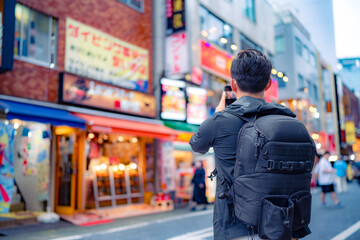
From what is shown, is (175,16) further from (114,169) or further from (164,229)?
(164,229)

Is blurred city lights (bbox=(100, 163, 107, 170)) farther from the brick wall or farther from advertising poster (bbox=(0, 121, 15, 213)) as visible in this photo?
advertising poster (bbox=(0, 121, 15, 213))

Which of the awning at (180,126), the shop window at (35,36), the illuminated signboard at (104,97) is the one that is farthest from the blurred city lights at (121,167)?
the shop window at (35,36)

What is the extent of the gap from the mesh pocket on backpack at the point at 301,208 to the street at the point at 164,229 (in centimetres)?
539

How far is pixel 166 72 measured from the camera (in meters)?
14.9

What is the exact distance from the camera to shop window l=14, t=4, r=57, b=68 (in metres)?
10.1

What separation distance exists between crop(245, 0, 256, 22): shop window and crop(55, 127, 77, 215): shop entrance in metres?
15.5

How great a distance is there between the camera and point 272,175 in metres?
1.57

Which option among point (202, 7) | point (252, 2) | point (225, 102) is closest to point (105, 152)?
point (202, 7)

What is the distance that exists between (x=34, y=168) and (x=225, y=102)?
10.1m

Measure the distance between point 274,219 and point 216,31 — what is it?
17681mm

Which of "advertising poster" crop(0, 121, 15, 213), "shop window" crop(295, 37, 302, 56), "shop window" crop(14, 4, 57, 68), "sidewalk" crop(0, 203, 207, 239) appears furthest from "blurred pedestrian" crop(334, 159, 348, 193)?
"shop window" crop(295, 37, 302, 56)

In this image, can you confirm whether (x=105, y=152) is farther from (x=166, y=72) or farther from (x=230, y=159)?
(x=230, y=159)

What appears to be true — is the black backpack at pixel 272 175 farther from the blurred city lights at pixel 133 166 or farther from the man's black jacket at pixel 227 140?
the blurred city lights at pixel 133 166

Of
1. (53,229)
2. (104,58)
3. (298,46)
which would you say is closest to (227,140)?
(53,229)
